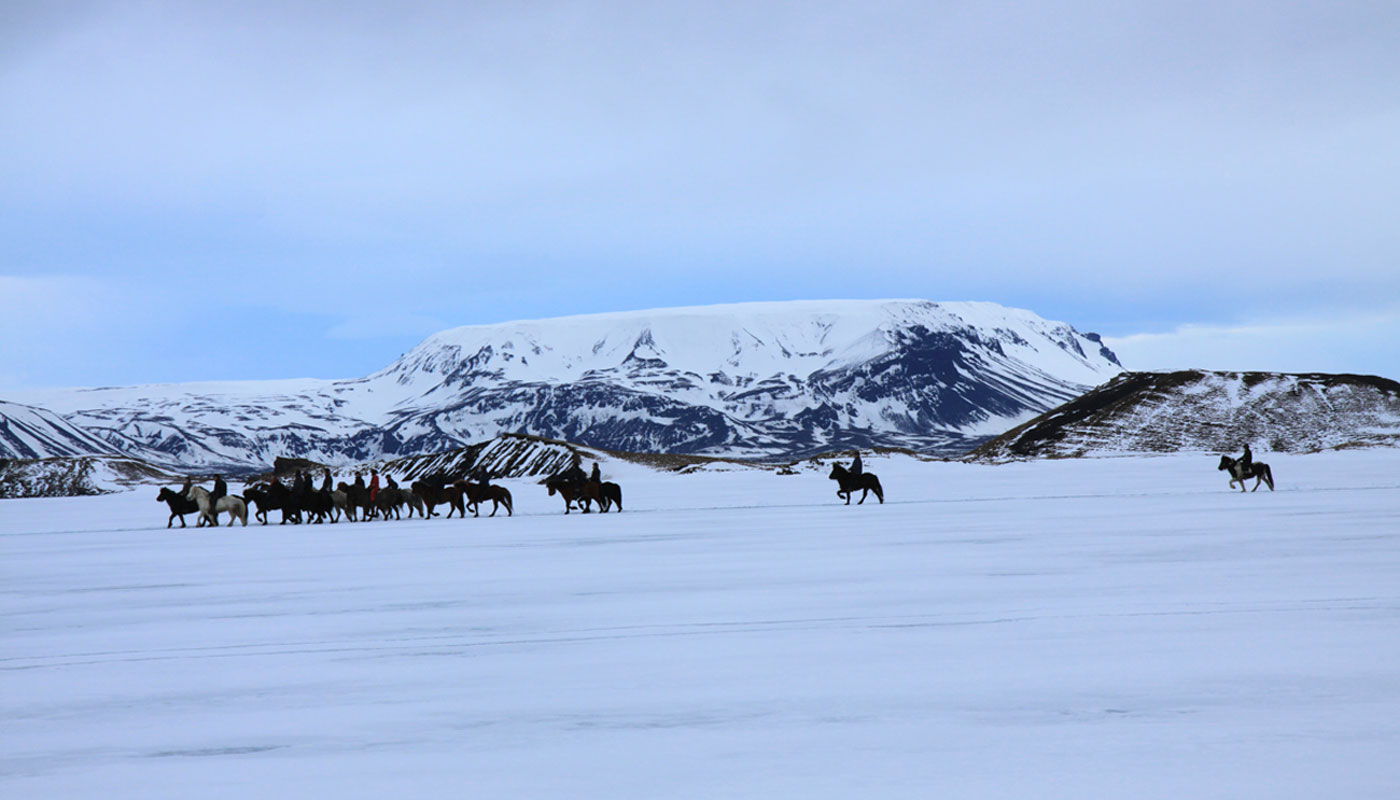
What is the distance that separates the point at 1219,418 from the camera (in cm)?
10425

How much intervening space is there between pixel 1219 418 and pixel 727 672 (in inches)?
4231

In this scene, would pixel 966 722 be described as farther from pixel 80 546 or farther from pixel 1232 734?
pixel 80 546

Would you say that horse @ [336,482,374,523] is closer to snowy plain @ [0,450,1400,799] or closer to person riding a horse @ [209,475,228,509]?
person riding a horse @ [209,475,228,509]

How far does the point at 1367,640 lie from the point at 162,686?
29.2 ft

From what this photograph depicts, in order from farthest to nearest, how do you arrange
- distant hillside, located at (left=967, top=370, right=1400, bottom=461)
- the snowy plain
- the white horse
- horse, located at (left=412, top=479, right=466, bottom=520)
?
distant hillside, located at (left=967, top=370, right=1400, bottom=461)
horse, located at (left=412, top=479, right=466, bottom=520)
the white horse
the snowy plain

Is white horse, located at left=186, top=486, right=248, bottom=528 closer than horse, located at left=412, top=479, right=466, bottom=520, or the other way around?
white horse, located at left=186, top=486, right=248, bottom=528

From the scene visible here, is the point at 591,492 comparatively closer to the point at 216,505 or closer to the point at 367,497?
the point at 367,497

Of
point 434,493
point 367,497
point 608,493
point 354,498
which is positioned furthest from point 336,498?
point 608,493

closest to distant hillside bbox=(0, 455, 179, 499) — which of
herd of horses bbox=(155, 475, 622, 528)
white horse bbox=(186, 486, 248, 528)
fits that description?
herd of horses bbox=(155, 475, 622, 528)

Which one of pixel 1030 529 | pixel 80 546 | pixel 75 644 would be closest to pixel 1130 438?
pixel 1030 529

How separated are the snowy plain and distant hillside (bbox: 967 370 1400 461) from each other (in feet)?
280

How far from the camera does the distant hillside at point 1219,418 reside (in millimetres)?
97750

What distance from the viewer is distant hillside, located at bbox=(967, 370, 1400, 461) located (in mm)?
97750

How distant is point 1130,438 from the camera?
331 feet
